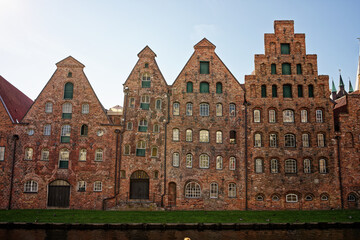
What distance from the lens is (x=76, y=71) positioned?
33500 mm

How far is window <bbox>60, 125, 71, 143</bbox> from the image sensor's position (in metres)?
32.2

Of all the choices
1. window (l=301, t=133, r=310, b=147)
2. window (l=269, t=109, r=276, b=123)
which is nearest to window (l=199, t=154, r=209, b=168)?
window (l=269, t=109, r=276, b=123)

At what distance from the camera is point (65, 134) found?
3231 centimetres

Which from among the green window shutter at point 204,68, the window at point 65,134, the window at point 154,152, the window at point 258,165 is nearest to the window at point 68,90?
the window at point 65,134

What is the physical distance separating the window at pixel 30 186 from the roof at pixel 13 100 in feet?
21.4

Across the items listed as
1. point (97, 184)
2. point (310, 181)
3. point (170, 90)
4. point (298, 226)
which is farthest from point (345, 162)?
point (97, 184)

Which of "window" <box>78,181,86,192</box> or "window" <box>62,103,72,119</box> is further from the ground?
"window" <box>62,103,72,119</box>

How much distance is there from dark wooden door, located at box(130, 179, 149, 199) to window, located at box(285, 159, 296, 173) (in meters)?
14.3

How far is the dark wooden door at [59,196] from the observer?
3092 cm

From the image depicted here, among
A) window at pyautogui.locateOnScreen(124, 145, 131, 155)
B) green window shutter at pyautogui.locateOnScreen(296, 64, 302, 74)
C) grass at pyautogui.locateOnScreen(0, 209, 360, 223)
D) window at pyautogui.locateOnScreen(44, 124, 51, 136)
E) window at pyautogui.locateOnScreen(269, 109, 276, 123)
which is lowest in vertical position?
grass at pyautogui.locateOnScreen(0, 209, 360, 223)

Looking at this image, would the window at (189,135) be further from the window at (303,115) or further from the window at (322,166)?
the window at (322,166)

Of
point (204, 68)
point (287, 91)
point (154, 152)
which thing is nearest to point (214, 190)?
point (154, 152)

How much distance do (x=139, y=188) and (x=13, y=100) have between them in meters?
18.1

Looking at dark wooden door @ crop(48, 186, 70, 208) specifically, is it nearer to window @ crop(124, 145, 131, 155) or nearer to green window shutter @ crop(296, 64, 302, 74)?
window @ crop(124, 145, 131, 155)
